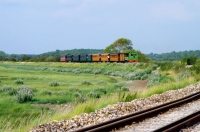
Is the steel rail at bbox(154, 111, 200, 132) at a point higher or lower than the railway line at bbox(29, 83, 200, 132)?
higher

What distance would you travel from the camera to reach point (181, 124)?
10211 millimetres

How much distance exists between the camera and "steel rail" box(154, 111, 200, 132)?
9.50m

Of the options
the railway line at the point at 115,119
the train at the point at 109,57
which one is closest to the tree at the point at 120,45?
the train at the point at 109,57

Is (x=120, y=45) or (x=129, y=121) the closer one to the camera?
(x=129, y=121)

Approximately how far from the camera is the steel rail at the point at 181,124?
9.50 metres

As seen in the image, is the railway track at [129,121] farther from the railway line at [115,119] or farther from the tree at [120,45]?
the tree at [120,45]

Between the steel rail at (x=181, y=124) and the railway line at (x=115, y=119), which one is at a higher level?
the steel rail at (x=181, y=124)

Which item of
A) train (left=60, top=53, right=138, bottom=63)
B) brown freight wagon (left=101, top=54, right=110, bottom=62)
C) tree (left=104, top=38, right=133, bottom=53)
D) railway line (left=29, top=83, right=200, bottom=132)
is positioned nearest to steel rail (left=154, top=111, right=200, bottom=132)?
railway line (left=29, top=83, right=200, bottom=132)

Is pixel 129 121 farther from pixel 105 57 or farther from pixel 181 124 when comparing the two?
pixel 105 57

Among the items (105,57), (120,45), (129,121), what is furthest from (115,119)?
(120,45)

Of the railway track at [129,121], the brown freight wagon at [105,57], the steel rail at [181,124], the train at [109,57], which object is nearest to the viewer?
the steel rail at [181,124]

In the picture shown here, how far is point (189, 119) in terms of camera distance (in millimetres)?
10977

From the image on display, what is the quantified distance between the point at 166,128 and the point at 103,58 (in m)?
77.3

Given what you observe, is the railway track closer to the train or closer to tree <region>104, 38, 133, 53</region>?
the train
